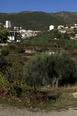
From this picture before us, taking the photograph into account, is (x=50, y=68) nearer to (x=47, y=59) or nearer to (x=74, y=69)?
(x=47, y=59)

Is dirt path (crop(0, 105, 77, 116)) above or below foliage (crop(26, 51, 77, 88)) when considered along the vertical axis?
above

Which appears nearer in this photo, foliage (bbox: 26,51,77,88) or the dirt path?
the dirt path

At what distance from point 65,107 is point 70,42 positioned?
202ft

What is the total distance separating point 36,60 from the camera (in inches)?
610

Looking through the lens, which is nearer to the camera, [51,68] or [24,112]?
[24,112]

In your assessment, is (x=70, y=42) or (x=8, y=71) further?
(x=70, y=42)

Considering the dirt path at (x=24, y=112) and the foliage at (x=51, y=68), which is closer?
the dirt path at (x=24, y=112)

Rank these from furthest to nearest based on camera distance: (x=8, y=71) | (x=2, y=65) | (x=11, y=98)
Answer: (x=2, y=65) < (x=8, y=71) < (x=11, y=98)

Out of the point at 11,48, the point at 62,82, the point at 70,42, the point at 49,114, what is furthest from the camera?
the point at 70,42

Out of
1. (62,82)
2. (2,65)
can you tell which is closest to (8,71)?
(2,65)

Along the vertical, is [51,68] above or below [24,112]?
below

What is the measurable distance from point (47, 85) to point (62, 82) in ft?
6.01

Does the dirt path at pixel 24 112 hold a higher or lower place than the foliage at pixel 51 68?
higher

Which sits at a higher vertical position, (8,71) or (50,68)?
(8,71)
